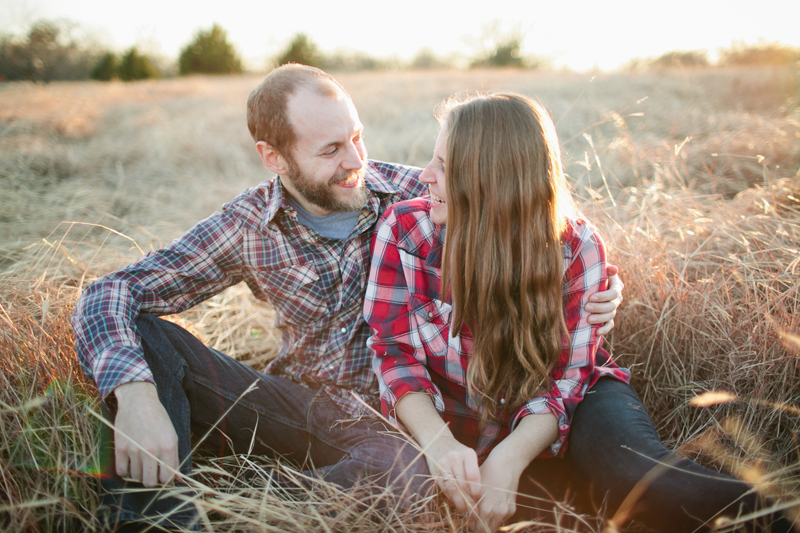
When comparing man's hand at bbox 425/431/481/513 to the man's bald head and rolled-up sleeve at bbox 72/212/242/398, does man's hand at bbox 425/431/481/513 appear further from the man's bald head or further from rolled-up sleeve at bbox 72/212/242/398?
the man's bald head

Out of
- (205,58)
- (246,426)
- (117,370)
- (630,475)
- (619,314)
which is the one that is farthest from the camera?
(205,58)

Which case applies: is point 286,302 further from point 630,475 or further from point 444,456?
point 630,475

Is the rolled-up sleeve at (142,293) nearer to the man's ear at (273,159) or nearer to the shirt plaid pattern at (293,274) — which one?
the shirt plaid pattern at (293,274)

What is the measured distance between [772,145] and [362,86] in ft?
29.7

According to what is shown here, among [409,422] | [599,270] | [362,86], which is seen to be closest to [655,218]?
[599,270]

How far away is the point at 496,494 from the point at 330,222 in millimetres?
1382

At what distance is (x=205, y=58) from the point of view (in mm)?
22281

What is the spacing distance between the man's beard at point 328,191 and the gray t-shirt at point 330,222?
0.16 ft

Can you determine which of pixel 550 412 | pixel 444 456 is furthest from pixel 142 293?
pixel 550 412

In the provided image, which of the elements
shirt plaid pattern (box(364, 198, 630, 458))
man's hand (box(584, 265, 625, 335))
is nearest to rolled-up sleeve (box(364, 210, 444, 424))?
shirt plaid pattern (box(364, 198, 630, 458))

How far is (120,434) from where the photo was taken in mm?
1440

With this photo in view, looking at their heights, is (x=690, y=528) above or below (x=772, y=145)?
below

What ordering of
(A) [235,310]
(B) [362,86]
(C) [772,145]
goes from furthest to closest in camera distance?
(B) [362,86], (C) [772,145], (A) [235,310]

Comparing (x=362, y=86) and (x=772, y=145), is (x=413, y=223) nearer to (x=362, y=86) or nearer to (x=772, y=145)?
(x=772, y=145)
